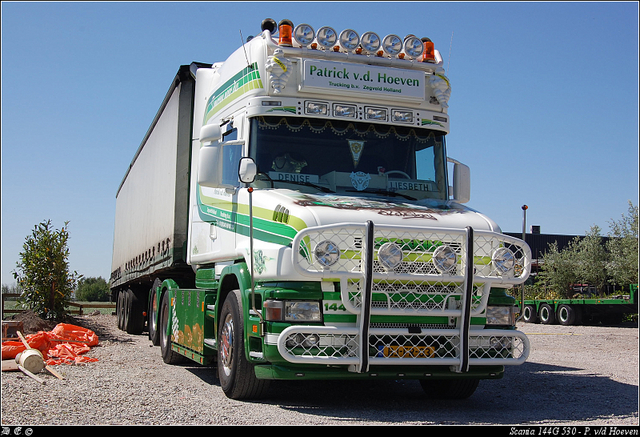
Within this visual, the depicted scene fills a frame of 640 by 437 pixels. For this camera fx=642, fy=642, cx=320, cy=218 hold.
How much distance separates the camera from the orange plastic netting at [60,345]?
9664 millimetres

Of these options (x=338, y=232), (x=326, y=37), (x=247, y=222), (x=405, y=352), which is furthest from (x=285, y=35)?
(x=405, y=352)

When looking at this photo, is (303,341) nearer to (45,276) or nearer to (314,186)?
(314,186)

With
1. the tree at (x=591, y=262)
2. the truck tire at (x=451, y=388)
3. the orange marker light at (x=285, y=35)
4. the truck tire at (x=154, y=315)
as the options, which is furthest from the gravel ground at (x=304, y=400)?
the tree at (x=591, y=262)

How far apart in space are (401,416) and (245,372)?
164 cm

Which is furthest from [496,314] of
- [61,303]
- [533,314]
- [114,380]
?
[533,314]

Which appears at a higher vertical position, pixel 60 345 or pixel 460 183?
pixel 460 183

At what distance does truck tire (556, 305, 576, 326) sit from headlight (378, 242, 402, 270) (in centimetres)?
2104

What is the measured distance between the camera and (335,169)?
7219 millimetres

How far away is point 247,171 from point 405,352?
239 cm

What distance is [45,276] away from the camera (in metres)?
16.0

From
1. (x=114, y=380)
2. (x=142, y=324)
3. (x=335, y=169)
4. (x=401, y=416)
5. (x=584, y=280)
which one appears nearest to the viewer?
(x=401, y=416)

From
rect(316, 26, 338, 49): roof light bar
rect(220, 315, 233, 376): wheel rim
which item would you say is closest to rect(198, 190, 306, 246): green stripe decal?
rect(220, 315, 233, 376): wheel rim

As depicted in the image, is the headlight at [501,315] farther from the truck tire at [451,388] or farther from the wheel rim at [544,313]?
the wheel rim at [544,313]

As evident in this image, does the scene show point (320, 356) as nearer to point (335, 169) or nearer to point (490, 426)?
point (490, 426)
